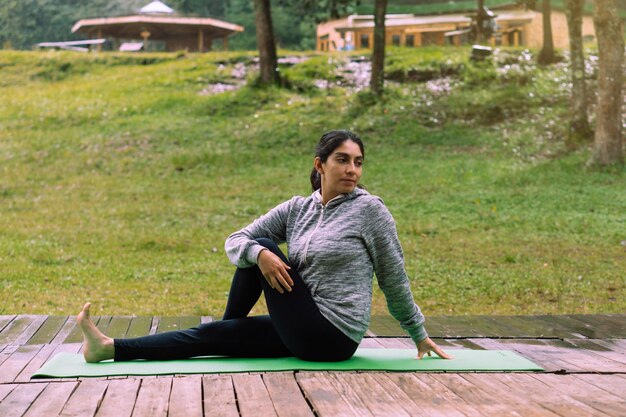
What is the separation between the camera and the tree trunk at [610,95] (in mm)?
14551

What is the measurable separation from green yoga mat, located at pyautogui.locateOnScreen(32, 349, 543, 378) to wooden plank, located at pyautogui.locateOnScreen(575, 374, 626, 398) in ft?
0.80

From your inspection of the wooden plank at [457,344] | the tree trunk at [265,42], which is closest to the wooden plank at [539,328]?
the wooden plank at [457,344]

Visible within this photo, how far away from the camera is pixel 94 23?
3077 centimetres

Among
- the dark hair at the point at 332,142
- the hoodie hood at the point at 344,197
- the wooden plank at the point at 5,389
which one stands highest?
the dark hair at the point at 332,142

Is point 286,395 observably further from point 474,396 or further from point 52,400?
point 52,400

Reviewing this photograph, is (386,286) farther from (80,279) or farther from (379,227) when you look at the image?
(80,279)

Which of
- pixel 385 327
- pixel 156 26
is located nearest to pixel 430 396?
pixel 385 327

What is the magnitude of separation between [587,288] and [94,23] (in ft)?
83.7

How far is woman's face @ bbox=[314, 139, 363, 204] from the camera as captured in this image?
406 cm

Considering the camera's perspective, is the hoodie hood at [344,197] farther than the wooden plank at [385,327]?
No

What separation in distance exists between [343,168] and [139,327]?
2.21m

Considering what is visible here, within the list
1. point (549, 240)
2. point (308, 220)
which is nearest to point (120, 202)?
point (549, 240)

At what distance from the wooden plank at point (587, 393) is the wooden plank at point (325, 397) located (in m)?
0.87

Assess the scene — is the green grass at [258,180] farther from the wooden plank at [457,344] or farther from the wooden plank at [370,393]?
the wooden plank at [370,393]
